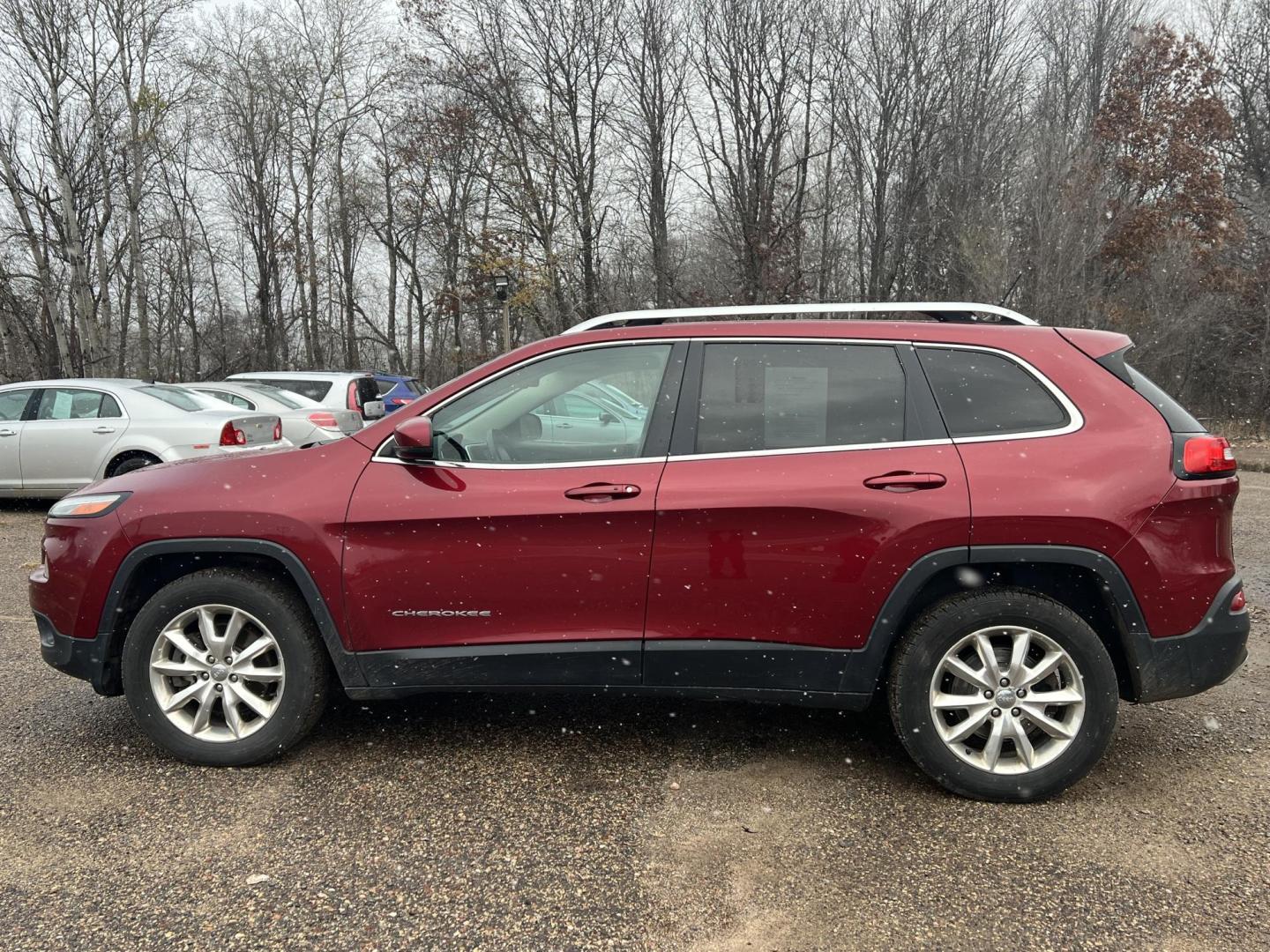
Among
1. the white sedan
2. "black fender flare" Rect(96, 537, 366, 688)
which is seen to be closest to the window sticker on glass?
"black fender flare" Rect(96, 537, 366, 688)

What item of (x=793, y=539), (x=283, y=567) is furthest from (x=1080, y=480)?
(x=283, y=567)

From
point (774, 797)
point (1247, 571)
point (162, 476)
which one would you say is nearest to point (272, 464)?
point (162, 476)

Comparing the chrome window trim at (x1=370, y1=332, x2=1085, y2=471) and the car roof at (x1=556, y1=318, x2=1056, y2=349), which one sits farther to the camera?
the car roof at (x1=556, y1=318, x2=1056, y2=349)

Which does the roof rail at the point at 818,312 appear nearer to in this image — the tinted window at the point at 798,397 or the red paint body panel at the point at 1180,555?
the tinted window at the point at 798,397

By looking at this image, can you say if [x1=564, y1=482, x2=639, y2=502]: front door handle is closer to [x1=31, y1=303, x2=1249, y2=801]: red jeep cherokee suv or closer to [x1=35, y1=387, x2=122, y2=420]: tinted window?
[x1=31, y1=303, x2=1249, y2=801]: red jeep cherokee suv

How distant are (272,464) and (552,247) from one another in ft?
72.4

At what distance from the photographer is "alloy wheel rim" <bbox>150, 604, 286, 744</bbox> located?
10.9 feet

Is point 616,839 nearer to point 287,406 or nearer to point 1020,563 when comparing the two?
point 1020,563

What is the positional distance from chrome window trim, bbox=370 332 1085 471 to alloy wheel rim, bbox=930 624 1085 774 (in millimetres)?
679

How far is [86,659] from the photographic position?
11.2 ft

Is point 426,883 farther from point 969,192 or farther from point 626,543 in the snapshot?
point 969,192

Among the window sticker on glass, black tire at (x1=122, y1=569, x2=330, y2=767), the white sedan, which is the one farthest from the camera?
the white sedan

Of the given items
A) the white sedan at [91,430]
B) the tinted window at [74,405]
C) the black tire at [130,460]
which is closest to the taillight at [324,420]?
the white sedan at [91,430]

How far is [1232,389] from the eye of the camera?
71.1 feet
